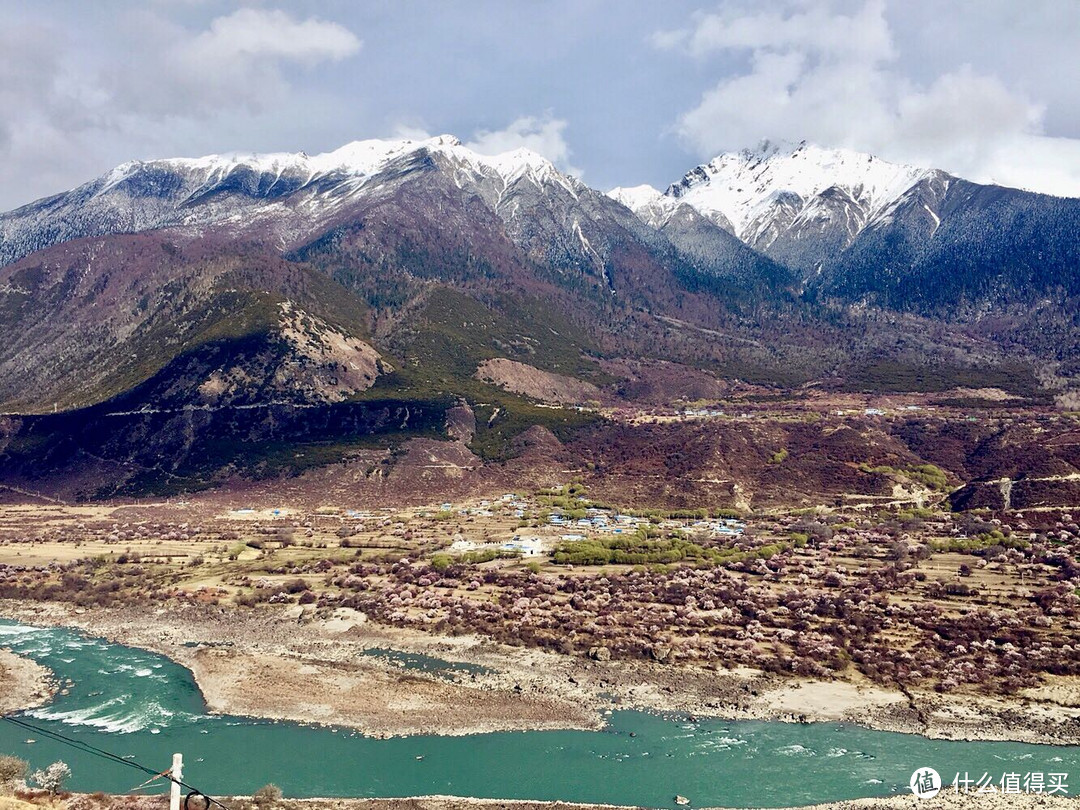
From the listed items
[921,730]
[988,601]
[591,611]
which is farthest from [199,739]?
[988,601]

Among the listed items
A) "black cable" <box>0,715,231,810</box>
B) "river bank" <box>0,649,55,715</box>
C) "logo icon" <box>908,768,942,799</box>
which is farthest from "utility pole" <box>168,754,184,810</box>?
"logo icon" <box>908,768,942,799</box>

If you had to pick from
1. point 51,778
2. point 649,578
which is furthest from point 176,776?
point 649,578

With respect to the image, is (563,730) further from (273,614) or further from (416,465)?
(416,465)

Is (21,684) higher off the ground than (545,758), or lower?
higher

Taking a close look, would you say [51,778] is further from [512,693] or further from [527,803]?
[512,693]

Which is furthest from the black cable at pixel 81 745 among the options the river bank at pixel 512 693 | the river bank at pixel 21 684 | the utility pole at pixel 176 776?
the utility pole at pixel 176 776

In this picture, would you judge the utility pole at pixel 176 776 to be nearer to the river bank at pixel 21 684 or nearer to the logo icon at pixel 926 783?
the river bank at pixel 21 684
